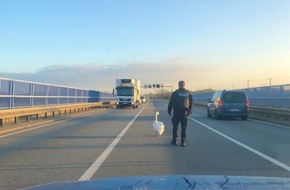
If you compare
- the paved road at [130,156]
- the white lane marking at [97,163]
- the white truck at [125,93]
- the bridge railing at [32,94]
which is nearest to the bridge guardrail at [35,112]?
the bridge railing at [32,94]

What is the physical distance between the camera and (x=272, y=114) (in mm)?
27625

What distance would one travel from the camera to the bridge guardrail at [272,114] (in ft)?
81.2

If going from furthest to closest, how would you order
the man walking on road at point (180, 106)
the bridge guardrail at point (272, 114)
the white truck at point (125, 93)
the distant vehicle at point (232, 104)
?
the white truck at point (125, 93)
the distant vehicle at point (232, 104)
the bridge guardrail at point (272, 114)
the man walking on road at point (180, 106)

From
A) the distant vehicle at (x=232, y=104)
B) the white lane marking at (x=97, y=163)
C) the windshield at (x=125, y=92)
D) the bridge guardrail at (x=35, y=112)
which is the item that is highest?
the windshield at (x=125, y=92)

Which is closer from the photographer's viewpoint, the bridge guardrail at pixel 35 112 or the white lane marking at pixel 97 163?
the white lane marking at pixel 97 163

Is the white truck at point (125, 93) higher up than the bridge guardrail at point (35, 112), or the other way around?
the white truck at point (125, 93)

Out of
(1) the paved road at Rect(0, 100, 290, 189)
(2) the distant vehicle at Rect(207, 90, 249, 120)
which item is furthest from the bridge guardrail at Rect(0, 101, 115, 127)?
(2) the distant vehicle at Rect(207, 90, 249, 120)

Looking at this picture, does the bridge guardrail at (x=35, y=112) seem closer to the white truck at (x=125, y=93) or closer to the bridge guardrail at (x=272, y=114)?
the white truck at (x=125, y=93)

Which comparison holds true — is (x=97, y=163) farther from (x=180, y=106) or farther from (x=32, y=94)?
(x=32, y=94)

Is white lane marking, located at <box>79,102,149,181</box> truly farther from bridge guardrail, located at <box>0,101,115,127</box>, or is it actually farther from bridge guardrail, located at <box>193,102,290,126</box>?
bridge guardrail, located at <box>193,102,290,126</box>

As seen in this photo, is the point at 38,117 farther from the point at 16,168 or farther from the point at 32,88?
the point at 16,168

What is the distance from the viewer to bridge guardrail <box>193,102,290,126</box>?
24759mm

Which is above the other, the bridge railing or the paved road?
the bridge railing

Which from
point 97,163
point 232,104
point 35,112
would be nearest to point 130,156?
point 97,163
